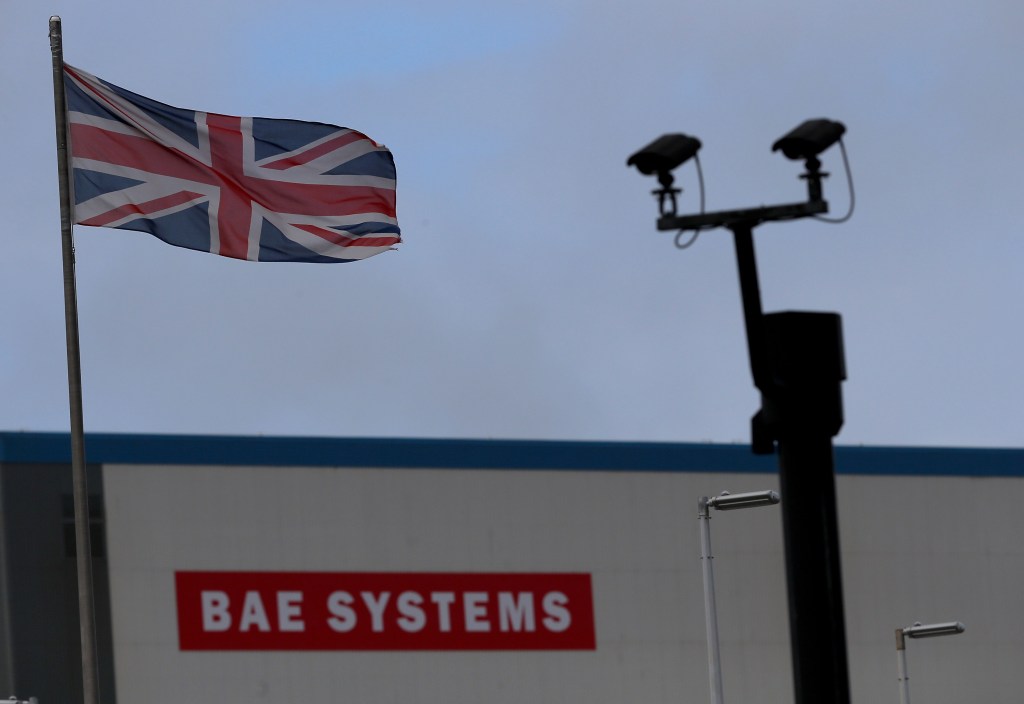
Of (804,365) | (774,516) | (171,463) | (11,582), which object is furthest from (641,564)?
(804,365)

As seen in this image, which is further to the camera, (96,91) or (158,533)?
(158,533)

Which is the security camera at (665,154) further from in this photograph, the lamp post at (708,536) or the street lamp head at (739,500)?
the street lamp head at (739,500)

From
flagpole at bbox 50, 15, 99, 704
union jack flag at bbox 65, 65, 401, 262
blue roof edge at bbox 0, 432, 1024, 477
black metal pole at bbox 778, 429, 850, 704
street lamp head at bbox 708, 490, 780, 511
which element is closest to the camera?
black metal pole at bbox 778, 429, 850, 704

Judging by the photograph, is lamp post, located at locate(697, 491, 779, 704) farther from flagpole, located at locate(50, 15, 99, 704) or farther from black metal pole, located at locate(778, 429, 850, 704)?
black metal pole, located at locate(778, 429, 850, 704)

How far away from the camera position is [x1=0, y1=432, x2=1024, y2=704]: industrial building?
39.1 metres

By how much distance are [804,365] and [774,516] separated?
116 feet

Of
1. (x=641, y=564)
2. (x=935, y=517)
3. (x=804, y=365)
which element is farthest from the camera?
(x=935, y=517)

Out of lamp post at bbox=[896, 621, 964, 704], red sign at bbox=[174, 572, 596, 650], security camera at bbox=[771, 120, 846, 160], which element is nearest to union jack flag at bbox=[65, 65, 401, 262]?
security camera at bbox=[771, 120, 846, 160]

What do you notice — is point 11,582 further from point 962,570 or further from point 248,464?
point 962,570

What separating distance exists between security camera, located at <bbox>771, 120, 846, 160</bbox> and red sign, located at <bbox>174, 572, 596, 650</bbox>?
3064cm

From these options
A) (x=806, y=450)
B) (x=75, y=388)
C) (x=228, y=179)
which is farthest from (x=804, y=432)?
(x=228, y=179)

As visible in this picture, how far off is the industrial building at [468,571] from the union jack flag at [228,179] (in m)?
20.4

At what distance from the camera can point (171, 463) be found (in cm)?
4000

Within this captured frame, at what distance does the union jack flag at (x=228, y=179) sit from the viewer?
18.6 m
